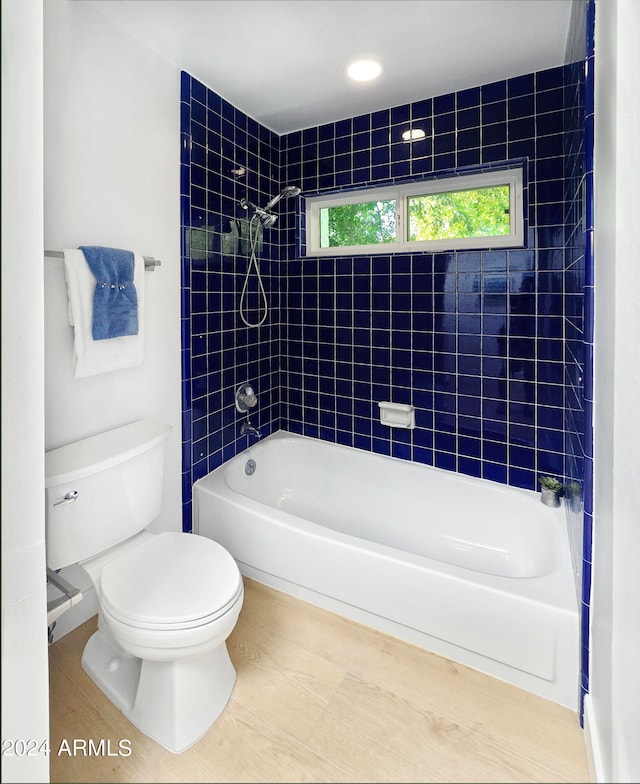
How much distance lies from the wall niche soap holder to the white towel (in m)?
1.35

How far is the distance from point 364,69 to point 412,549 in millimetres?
2256

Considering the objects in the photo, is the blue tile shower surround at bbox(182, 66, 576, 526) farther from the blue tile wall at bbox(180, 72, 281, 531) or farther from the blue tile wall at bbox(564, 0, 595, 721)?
the blue tile wall at bbox(564, 0, 595, 721)

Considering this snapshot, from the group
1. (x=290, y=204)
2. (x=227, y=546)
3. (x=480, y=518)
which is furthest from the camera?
(x=290, y=204)

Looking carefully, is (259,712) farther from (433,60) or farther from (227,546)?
(433,60)

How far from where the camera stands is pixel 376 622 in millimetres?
1694

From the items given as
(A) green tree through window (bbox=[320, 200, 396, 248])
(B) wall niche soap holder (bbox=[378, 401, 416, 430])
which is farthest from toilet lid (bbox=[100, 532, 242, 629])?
(A) green tree through window (bbox=[320, 200, 396, 248])

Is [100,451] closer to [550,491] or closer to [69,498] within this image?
[69,498]

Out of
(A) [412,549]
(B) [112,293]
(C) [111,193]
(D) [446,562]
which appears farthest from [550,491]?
(C) [111,193]

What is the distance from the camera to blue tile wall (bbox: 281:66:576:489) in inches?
79.3

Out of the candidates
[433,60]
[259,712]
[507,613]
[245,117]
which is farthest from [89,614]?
[433,60]

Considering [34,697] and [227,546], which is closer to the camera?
[34,697]

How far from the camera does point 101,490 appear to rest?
149 centimetres

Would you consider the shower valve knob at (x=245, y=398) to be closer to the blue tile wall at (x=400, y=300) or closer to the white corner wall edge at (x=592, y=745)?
the blue tile wall at (x=400, y=300)

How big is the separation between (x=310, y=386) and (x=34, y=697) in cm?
202
